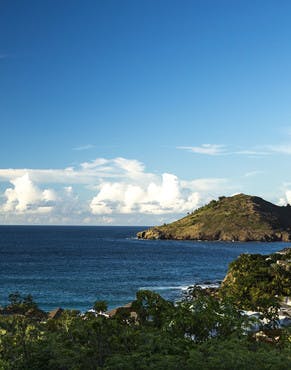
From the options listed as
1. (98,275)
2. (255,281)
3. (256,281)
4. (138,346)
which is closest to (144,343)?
(138,346)

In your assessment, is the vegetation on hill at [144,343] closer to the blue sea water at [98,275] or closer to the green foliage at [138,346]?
the green foliage at [138,346]

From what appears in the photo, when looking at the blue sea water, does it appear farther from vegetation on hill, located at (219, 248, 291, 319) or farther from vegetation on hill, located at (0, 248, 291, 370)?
vegetation on hill, located at (0, 248, 291, 370)

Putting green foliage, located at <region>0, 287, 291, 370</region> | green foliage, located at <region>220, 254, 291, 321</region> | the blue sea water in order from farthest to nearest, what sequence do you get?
the blue sea water
green foliage, located at <region>220, 254, 291, 321</region>
green foliage, located at <region>0, 287, 291, 370</region>

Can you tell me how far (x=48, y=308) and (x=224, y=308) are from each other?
4928cm

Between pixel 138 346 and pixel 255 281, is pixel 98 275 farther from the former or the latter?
pixel 138 346

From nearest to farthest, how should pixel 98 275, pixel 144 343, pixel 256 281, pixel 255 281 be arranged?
pixel 144 343 → pixel 255 281 → pixel 256 281 → pixel 98 275

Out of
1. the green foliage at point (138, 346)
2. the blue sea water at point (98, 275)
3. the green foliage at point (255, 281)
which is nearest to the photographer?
the green foliage at point (138, 346)

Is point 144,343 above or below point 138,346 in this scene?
above

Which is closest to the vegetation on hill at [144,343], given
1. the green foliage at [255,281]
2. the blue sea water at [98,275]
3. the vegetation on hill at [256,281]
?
the green foliage at [255,281]

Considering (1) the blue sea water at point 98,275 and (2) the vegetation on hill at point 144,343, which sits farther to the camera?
(1) the blue sea water at point 98,275

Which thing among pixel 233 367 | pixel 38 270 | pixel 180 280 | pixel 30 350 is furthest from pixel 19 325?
pixel 38 270

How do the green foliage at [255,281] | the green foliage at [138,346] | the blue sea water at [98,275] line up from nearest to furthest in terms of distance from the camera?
the green foliage at [138,346], the green foliage at [255,281], the blue sea water at [98,275]

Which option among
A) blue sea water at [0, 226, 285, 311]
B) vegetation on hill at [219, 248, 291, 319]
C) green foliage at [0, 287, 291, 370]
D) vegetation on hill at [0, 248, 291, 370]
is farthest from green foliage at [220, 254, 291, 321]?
green foliage at [0, 287, 291, 370]

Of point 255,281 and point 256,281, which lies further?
point 256,281
